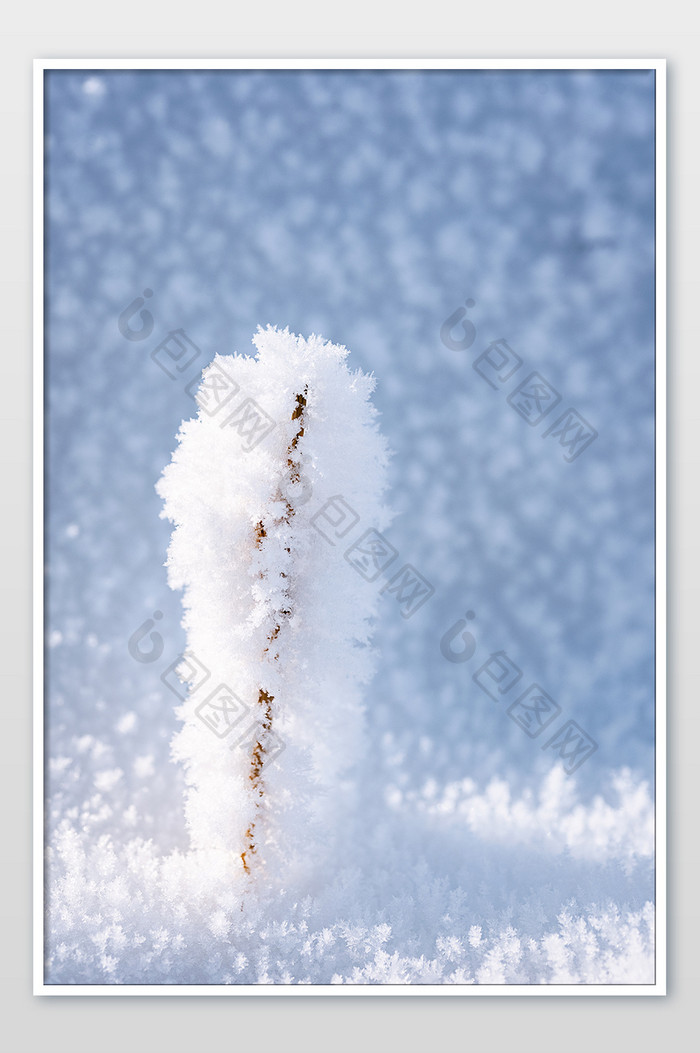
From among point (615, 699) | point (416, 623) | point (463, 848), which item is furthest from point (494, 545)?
point (463, 848)

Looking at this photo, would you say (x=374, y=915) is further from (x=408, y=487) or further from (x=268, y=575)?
(x=408, y=487)

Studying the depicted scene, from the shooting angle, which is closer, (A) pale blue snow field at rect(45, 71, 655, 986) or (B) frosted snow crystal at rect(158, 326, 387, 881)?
(B) frosted snow crystal at rect(158, 326, 387, 881)

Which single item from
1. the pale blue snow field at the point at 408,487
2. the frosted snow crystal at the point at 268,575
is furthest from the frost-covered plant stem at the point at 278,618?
the pale blue snow field at the point at 408,487

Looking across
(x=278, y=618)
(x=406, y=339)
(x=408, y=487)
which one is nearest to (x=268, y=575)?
(x=278, y=618)

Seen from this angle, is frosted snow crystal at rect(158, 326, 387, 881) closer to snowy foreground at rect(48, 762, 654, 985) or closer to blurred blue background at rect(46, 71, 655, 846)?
snowy foreground at rect(48, 762, 654, 985)

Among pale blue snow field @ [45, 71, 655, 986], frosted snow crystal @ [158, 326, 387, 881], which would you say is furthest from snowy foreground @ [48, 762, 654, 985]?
frosted snow crystal @ [158, 326, 387, 881]

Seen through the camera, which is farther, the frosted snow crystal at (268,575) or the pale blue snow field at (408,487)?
the pale blue snow field at (408,487)

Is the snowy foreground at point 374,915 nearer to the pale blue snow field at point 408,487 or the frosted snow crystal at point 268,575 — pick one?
the pale blue snow field at point 408,487
